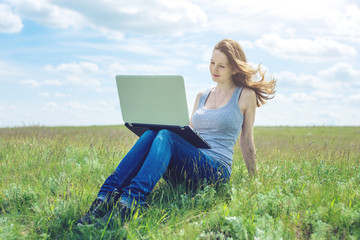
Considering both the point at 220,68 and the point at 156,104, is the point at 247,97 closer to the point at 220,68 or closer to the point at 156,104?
the point at 220,68

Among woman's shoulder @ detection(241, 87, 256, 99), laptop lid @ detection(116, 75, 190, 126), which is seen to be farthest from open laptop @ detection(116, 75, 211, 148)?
woman's shoulder @ detection(241, 87, 256, 99)

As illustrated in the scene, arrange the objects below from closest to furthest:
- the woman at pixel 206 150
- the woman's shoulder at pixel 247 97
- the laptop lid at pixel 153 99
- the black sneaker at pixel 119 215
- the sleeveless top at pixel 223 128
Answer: the black sneaker at pixel 119 215 → the woman at pixel 206 150 → the laptop lid at pixel 153 99 → the sleeveless top at pixel 223 128 → the woman's shoulder at pixel 247 97

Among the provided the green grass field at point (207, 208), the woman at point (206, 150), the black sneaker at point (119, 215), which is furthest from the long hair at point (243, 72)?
the black sneaker at point (119, 215)

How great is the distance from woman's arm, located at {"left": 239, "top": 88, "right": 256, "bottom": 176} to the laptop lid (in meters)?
0.94

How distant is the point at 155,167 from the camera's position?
3404mm

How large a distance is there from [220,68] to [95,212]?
226 cm

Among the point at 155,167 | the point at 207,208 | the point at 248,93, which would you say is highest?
the point at 248,93

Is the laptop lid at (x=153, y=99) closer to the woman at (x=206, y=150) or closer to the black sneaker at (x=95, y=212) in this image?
the woman at (x=206, y=150)

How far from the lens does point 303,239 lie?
301 centimetres

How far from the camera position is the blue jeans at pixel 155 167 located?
3.32m

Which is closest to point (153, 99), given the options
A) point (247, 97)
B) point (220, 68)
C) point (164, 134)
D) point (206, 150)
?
point (164, 134)

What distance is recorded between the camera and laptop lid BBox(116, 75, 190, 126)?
350cm

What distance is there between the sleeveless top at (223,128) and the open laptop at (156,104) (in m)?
0.28

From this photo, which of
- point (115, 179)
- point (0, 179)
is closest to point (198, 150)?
point (115, 179)
